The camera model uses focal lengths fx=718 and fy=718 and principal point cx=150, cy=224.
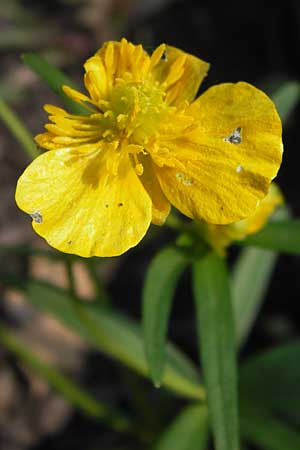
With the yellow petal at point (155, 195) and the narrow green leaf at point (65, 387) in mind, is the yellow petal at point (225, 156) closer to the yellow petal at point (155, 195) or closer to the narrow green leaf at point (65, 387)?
the yellow petal at point (155, 195)

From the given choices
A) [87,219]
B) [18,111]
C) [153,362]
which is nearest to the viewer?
[87,219]

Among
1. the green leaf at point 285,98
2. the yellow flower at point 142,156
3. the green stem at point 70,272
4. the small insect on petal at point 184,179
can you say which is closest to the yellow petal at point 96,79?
the yellow flower at point 142,156

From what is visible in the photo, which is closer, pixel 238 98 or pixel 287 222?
pixel 238 98

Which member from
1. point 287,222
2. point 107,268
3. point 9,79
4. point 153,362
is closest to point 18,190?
point 153,362

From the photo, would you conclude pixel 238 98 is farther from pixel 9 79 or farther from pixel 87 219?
pixel 9 79

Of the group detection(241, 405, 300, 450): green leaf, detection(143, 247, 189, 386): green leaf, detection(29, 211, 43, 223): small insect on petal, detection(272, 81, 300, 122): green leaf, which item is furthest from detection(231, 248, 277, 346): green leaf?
detection(29, 211, 43, 223): small insect on petal

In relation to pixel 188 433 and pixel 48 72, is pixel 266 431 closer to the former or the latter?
pixel 188 433

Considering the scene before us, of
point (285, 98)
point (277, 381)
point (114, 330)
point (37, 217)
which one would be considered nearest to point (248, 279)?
point (277, 381)
